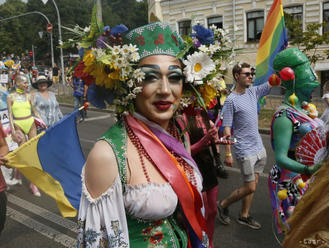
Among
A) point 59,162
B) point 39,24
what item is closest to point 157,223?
point 59,162

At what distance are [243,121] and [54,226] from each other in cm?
265

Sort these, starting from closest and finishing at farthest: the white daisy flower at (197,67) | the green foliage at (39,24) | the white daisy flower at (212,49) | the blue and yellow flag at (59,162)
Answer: the white daisy flower at (197,67), the white daisy flower at (212,49), the blue and yellow flag at (59,162), the green foliage at (39,24)

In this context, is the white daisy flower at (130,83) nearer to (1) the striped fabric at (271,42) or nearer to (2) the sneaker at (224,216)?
(2) the sneaker at (224,216)

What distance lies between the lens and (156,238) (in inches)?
71.4

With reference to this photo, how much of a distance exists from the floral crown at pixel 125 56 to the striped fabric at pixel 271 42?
261 cm

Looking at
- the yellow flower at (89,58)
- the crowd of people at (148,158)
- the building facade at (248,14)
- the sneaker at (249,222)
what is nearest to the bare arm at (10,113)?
the sneaker at (249,222)

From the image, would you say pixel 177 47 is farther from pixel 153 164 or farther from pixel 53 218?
pixel 53 218

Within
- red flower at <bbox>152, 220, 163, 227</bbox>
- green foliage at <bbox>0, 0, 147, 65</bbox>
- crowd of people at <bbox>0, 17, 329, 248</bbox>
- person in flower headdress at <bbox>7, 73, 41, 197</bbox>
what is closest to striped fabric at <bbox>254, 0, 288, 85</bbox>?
crowd of people at <bbox>0, 17, 329, 248</bbox>

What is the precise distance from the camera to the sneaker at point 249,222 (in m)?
4.20

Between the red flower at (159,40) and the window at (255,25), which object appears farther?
the window at (255,25)

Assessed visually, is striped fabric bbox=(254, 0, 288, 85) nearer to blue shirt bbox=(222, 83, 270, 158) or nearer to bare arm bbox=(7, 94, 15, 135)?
blue shirt bbox=(222, 83, 270, 158)

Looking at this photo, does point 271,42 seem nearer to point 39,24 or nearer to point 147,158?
point 147,158

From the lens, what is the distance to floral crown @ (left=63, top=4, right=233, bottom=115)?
1871 millimetres

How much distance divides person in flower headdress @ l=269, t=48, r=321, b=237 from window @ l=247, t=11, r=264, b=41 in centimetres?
1977
